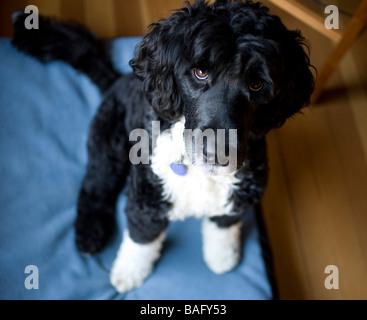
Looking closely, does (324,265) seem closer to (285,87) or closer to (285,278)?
(285,278)

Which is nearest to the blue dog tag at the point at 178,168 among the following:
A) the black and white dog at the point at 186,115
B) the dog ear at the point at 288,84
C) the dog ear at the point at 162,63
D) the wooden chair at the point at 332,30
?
the black and white dog at the point at 186,115

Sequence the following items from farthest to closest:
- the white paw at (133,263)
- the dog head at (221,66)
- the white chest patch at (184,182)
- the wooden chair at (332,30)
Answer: the wooden chair at (332,30) < the white paw at (133,263) < the white chest patch at (184,182) < the dog head at (221,66)

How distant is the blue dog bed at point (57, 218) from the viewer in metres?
1.43

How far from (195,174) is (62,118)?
0.87m

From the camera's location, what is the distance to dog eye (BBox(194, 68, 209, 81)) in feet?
3.05

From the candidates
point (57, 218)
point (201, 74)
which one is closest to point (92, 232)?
point (57, 218)

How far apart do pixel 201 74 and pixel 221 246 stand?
2.41 ft

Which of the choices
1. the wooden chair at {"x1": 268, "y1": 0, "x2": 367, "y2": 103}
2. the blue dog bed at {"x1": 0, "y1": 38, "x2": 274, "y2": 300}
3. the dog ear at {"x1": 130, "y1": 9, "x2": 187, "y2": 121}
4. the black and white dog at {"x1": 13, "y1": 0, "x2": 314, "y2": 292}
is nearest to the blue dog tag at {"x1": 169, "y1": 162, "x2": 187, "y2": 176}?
the black and white dog at {"x1": 13, "y1": 0, "x2": 314, "y2": 292}

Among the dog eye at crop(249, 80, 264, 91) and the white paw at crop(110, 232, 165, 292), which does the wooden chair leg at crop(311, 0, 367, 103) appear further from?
the white paw at crop(110, 232, 165, 292)

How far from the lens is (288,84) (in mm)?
1029

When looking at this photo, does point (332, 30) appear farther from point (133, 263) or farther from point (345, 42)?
point (133, 263)

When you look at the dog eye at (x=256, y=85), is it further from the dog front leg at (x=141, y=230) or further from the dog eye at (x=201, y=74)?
the dog front leg at (x=141, y=230)
